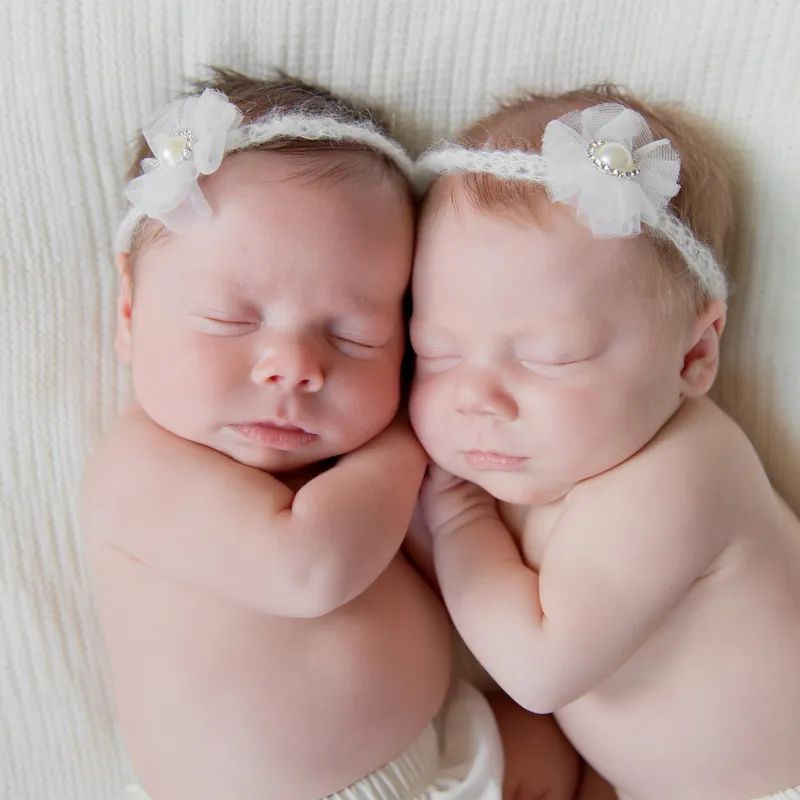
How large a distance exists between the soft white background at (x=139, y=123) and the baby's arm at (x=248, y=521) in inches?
12.2

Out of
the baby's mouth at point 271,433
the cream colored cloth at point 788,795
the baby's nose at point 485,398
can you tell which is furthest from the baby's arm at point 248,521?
the cream colored cloth at point 788,795

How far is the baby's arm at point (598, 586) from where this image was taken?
3.68ft

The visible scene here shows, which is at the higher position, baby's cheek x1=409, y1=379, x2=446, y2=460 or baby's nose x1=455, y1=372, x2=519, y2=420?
baby's nose x1=455, y1=372, x2=519, y2=420

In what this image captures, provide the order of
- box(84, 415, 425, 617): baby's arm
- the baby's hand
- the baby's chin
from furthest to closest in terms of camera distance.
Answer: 1. the baby's hand
2. the baby's chin
3. box(84, 415, 425, 617): baby's arm

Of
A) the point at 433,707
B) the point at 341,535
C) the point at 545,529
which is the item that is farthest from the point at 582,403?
the point at 433,707

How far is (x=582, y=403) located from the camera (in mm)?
1148

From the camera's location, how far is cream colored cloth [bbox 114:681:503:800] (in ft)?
4.12

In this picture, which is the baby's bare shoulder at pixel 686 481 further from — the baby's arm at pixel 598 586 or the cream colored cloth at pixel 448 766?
the cream colored cloth at pixel 448 766

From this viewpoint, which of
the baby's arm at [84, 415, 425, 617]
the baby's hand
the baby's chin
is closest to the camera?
the baby's arm at [84, 415, 425, 617]

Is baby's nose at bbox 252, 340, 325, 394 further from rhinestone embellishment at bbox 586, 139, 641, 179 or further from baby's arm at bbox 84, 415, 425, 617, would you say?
rhinestone embellishment at bbox 586, 139, 641, 179

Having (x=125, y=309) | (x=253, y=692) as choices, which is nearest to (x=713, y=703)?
(x=253, y=692)

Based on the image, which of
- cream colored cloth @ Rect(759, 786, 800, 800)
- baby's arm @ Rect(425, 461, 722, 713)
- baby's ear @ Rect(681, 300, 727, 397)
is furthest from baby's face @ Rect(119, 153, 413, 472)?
cream colored cloth @ Rect(759, 786, 800, 800)

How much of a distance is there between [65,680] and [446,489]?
29.2 inches

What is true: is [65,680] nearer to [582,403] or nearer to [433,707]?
[433,707]
